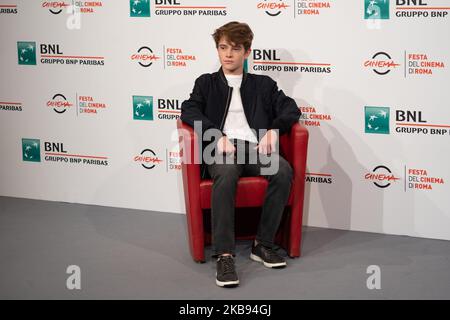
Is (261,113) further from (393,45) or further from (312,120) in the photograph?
(393,45)

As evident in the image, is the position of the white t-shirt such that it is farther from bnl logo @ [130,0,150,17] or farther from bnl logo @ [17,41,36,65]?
bnl logo @ [17,41,36,65]

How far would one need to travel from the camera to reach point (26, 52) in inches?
196

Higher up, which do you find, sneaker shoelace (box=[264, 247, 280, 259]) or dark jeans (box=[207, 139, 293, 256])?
dark jeans (box=[207, 139, 293, 256])

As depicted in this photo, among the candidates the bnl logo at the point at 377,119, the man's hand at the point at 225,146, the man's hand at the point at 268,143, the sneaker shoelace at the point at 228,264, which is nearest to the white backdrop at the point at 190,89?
the bnl logo at the point at 377,119

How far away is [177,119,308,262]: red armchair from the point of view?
365 centimetres

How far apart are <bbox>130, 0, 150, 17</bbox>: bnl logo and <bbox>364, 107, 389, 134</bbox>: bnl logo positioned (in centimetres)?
152

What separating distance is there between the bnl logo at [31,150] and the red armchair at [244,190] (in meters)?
1.60

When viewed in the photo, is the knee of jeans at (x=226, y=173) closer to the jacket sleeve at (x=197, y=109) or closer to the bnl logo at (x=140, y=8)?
the jacket sleeve at (x=197, y=109)

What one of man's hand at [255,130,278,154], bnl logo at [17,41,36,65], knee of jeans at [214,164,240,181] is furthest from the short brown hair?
bnl logo at [17,41,36,65]

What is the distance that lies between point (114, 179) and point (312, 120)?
1.44m

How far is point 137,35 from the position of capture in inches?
182

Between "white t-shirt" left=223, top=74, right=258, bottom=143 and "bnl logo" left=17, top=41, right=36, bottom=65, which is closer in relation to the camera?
"white t-shirt" left=223, top=74, right=258, bottom=143
